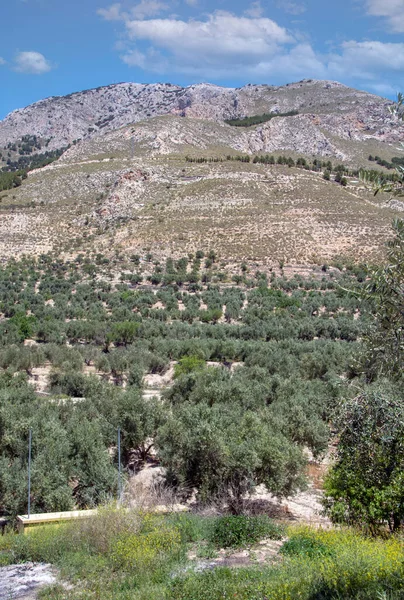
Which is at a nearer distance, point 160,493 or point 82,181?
point 160,493

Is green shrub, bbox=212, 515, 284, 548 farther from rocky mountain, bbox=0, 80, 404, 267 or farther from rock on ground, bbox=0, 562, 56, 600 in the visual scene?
rocky mountain, bbox=0, 80, 404, 267

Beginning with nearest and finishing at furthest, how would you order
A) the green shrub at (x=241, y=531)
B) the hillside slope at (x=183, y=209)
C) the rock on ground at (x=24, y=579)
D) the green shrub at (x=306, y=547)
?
the rock on ground at (x=24, y=579)
the green shrub at (x=306, y=547)
the green shrub at (x=241, y=531)
the hillside slope at (x=183, y=209)

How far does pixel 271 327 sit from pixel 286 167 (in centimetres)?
5169

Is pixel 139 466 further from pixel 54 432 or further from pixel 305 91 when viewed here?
pixel 305 91

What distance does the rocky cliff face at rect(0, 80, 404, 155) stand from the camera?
120 metres

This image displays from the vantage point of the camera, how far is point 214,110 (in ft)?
495

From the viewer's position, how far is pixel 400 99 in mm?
5602

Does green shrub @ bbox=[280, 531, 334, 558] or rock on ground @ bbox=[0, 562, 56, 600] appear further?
green shrub @ bbox=[280, 531, 334, 558]

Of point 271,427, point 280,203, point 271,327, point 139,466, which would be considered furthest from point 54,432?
point 280,203

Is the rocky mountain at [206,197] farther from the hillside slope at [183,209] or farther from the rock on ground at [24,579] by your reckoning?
the rock on ground at [24,579]

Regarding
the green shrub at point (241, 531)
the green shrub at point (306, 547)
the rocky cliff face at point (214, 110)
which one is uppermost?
the rocky cliff face at point (214, 110)

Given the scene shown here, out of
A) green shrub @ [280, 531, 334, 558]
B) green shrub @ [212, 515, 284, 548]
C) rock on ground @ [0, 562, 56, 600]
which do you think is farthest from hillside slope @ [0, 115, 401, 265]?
rock on ground @ [0, 562, 56, 600]

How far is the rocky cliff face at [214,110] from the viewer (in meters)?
120

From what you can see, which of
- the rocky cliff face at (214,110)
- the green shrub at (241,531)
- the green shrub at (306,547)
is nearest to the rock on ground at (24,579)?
the green shrub at (241,531)
